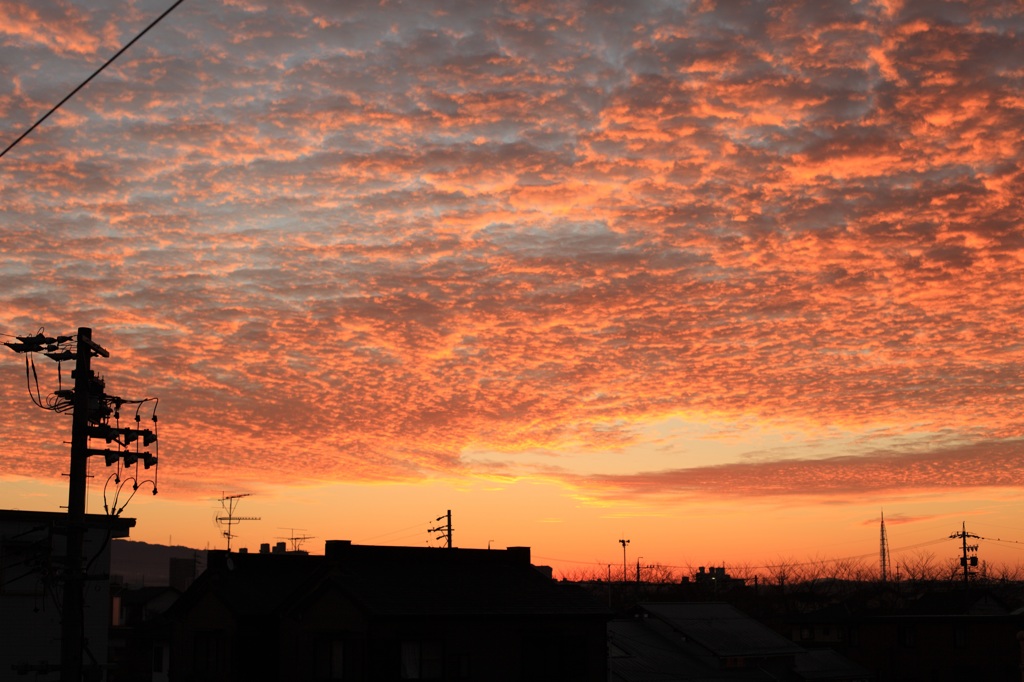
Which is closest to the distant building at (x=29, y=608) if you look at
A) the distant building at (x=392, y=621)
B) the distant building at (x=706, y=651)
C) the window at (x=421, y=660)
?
the distant building at (x=392, y=621)

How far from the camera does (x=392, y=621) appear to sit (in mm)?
39656

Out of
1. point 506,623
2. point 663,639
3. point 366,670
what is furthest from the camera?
point 663,639

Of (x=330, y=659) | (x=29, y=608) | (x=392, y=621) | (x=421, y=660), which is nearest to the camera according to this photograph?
(x=29, y=608)

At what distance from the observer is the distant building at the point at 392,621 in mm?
40156

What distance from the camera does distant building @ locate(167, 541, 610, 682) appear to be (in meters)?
40.2

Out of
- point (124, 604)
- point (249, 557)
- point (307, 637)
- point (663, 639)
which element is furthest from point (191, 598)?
point (124, 604)

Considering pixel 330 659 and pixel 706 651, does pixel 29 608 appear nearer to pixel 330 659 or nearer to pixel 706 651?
pixel 330 659

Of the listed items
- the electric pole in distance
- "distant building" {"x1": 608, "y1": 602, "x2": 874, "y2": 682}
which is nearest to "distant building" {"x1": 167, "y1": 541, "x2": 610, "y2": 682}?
"distant building" {"x1": 608, "y1": 602, "x2": 874, "y2": 682}

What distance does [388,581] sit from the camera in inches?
1673

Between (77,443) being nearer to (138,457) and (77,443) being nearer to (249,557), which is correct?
(138,457)

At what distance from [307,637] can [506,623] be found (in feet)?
26.5

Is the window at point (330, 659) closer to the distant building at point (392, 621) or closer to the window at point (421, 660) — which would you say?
the distant building at point (392, 621)

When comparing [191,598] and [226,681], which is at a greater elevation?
[191,598]

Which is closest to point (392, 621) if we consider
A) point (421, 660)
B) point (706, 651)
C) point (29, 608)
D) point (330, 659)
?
point (421, 660)
